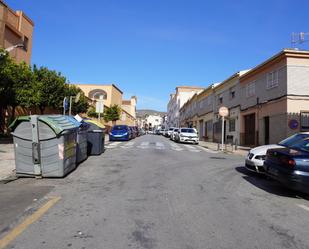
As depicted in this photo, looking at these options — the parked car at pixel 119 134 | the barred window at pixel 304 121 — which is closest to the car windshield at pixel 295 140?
the barred window at pixel 304 121

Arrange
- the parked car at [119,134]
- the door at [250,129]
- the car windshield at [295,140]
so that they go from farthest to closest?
the parked car at [119,134] < the door at [250,129] < the car windshield at [295,140]

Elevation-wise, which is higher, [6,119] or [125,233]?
[6,119]

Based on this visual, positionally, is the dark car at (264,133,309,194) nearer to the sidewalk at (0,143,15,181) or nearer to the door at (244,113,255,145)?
the sidewalk at (0,143,15,181)

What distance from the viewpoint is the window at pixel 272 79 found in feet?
81.1

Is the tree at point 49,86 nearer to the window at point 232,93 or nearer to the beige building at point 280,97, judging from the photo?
the beige building at point 280,97

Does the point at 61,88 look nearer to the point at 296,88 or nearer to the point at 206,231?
the point at 296,88

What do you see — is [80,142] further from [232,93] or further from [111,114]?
[111,114]

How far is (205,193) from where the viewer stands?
8.30 m

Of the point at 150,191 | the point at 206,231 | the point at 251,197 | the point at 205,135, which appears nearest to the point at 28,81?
the point at 150,191

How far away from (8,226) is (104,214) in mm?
1598

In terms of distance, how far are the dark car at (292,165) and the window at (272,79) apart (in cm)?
1685

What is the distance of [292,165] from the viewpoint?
777 centimetres

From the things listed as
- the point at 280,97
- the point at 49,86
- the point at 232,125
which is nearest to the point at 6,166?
the point at 49,86

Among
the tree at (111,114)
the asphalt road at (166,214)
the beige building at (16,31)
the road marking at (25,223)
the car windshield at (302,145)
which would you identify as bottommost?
the road marking at (25,223)
